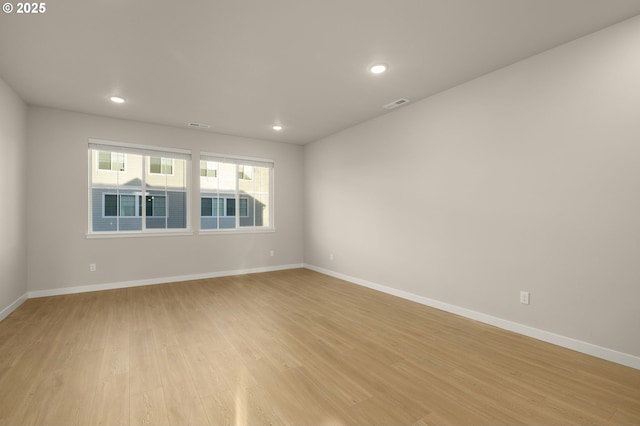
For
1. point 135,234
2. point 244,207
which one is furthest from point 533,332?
point 135,234

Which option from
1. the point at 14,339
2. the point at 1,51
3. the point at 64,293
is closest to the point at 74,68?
the point at 1,51

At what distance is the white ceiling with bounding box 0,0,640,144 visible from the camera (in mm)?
2182

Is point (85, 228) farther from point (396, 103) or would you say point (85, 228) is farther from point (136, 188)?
point (396, 103)

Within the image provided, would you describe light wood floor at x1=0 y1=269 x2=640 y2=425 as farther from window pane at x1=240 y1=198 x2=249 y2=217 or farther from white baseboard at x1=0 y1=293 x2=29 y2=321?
window pane at x1=240 y1=198 x2=249 y2=217

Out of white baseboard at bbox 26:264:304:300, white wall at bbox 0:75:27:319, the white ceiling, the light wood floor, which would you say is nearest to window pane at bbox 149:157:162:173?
the white ceiling

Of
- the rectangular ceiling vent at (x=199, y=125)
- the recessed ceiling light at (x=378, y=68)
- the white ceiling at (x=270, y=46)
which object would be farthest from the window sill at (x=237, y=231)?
the recessed ceiling light at (x=378, y=68)

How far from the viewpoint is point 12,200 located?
3.55 metres

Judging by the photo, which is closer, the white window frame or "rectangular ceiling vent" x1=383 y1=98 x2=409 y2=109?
"rectangular ceiling vent" x1=383 y1=98 x2=409 y2=109

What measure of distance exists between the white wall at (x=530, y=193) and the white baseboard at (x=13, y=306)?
4.80 m

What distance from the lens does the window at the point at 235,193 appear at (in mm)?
5473

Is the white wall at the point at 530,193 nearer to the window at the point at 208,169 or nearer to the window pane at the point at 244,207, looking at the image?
the window pane at the point at 244,207

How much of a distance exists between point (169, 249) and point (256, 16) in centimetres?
418

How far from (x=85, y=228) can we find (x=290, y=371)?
4.20 meters

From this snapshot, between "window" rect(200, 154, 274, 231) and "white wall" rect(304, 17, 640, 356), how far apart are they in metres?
2.71
